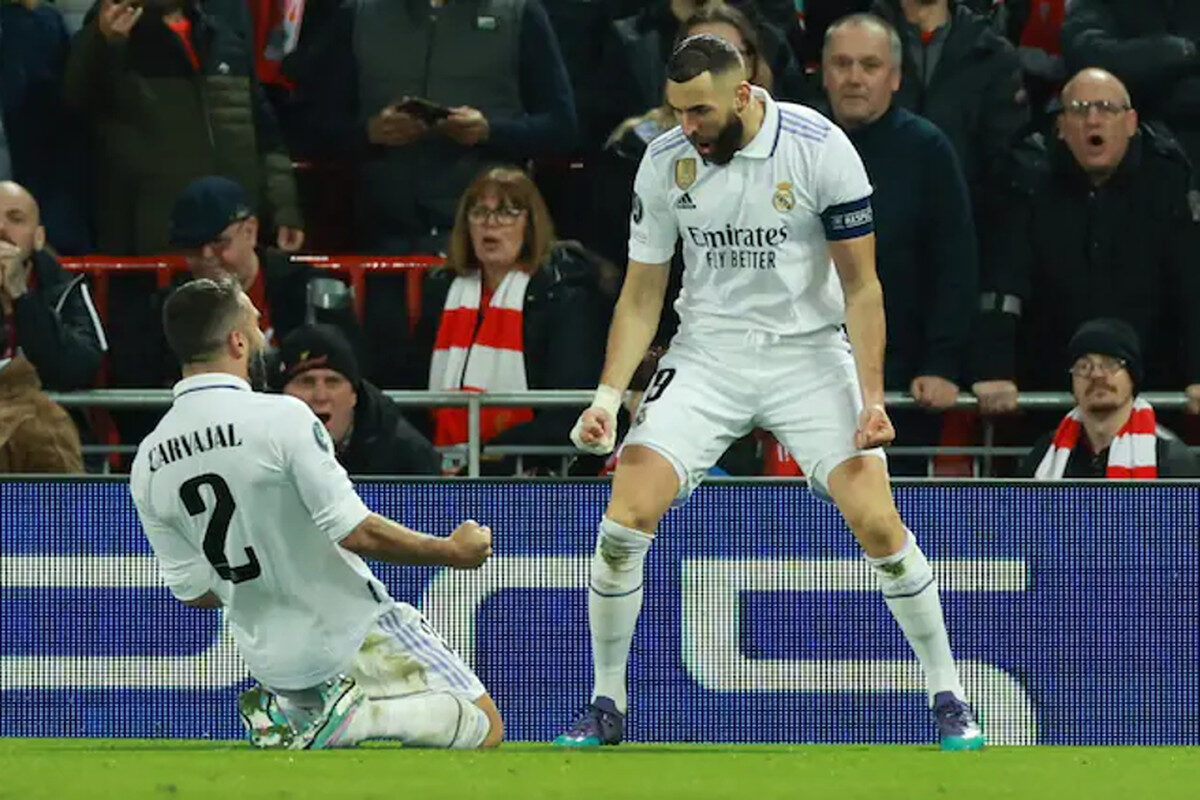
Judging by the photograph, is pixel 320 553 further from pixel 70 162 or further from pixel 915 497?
pixel 70 162

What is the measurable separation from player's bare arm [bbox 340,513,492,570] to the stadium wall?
2086 mm

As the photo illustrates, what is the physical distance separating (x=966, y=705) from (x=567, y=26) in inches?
174

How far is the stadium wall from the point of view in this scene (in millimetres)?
9156

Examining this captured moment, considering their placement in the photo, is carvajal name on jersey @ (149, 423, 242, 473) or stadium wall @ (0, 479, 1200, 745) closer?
carvajal name on jersey @ (149, 423, 242, 473)

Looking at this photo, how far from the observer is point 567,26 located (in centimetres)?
1132

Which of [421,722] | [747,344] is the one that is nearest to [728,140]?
[747,344]

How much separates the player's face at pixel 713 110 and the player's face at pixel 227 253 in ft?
9.31

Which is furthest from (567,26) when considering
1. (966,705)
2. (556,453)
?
(966,705)

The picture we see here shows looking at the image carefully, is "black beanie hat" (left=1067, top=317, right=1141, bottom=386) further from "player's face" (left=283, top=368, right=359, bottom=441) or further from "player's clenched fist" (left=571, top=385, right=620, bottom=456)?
"player's face" (left=283, top=368, right=359, bottom=441)

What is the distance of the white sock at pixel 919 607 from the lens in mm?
7848

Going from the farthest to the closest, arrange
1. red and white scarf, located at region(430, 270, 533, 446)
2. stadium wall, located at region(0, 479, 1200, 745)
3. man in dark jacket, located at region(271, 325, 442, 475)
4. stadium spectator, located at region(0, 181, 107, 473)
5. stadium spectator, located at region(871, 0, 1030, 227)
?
stadium spectator, located at region(871, 0, 1030, 227) < red and white scarf, located at region(430, 270, 533, 446) < stadium spectator, located at region(0, 181, 107, 473) < man in dark jacket, located at region(271, 325, 442, 475) < stadium wall, located at region(0, 479, 1200, 745)

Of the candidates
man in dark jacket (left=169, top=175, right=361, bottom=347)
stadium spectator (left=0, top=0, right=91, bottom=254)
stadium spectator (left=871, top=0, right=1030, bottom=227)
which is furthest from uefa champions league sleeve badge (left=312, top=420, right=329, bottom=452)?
stadium spectator (left=0, top=0, right=91, bottom=254)

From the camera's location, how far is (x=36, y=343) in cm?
976

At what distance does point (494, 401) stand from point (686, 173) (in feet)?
5.80
